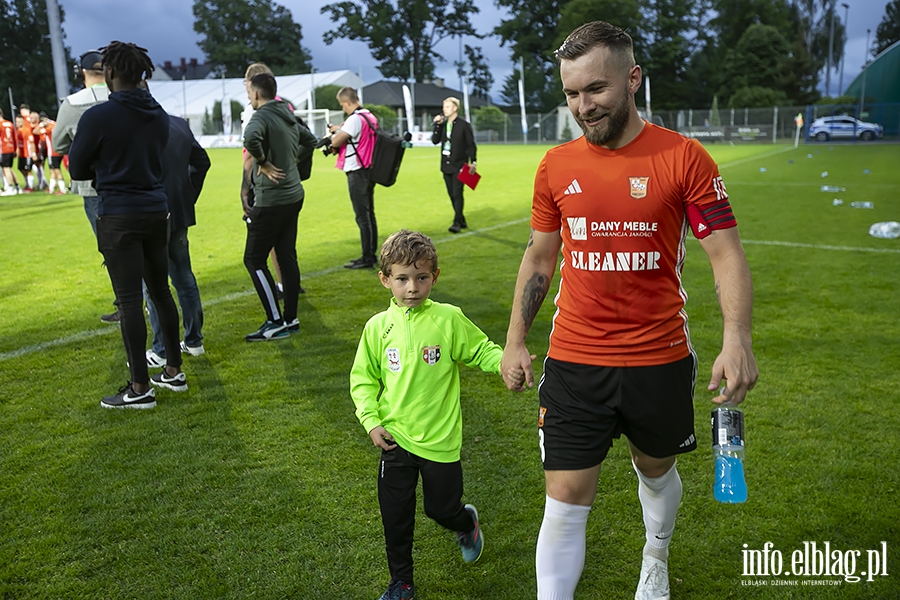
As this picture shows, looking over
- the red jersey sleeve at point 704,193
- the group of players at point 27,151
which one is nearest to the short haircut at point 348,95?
the red jersey sleeve at point 704,193

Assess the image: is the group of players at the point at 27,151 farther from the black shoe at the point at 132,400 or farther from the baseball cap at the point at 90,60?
the black shoe at the point at 132,400

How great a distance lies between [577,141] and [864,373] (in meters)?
4.14

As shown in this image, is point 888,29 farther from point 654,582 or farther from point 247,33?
point 654,582

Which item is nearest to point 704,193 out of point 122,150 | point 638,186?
point 638,186

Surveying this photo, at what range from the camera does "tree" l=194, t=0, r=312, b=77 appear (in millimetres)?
92812

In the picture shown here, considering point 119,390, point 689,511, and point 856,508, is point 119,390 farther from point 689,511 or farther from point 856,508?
point 856,508

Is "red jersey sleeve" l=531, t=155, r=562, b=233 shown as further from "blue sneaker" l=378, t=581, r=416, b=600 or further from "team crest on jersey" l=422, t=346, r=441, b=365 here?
"blue sneaker" l=378, t=581, r=416, b=600

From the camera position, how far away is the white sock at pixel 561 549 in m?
2.58

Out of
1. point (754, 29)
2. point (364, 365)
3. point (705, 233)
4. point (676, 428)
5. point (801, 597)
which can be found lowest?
point (801, 597)

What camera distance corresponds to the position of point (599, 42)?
2.46 m

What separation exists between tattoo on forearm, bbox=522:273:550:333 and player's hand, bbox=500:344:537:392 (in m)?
0.18

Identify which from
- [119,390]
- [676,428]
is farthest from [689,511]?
[119,390]

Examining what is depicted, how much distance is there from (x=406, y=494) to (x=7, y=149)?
1945 cm

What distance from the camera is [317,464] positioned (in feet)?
14.0
